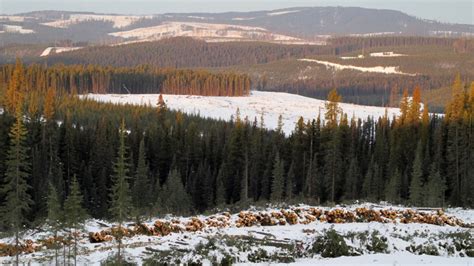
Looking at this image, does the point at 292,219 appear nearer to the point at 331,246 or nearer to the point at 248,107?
the point at 331,246

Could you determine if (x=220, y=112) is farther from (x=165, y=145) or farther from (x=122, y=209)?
(x=122, y=209)

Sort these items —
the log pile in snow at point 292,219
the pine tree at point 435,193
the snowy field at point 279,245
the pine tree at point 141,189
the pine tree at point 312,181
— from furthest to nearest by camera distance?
the pine tree at point 312,181 < the pine tree at point 141,189 < the pine tree at point 435,193 < the log pile in snow at point 292,219 < the snowy field at point 279,245

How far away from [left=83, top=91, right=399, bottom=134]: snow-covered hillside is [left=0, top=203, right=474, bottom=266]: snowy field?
382ft

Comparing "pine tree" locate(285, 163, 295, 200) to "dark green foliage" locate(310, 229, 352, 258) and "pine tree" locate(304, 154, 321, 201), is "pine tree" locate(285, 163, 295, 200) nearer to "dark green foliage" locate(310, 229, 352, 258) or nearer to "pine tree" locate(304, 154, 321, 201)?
"pine tree" locate(304, 154, 321, 201)

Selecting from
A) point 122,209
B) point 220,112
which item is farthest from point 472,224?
point 220,112

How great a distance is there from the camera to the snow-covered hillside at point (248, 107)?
162250mm

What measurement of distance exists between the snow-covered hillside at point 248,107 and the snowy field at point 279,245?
116 meters

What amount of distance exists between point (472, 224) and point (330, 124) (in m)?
40.1

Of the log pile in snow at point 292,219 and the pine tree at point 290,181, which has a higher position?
the log pile in snow at point 292,219

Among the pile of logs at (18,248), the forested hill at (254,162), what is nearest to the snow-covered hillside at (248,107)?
the forested hill at (254,162)

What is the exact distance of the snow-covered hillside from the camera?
532 ft

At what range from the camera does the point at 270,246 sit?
1164 inches

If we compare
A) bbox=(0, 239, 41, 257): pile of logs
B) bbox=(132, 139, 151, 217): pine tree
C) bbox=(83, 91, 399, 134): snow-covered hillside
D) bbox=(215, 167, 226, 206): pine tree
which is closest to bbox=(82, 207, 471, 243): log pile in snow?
bbox=(0, 239, 41, 257): pile of logs

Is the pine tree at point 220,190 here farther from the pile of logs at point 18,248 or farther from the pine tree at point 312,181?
the pile of logs at point 18,248
